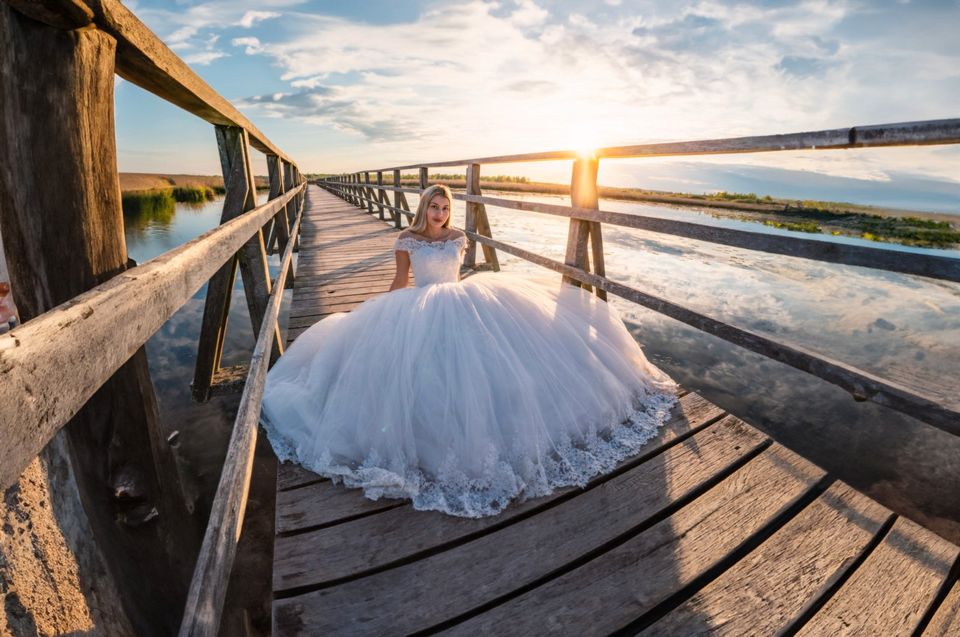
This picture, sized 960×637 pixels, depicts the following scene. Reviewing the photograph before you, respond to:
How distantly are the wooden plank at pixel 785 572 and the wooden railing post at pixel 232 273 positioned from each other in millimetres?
2977

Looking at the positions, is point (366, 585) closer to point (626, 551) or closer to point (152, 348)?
point (626, 551)

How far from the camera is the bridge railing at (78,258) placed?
1.60 feet

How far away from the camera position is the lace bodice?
3.25 metres

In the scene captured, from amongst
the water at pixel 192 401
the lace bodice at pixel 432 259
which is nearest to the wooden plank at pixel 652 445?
the lace bodice at pixel 432 259

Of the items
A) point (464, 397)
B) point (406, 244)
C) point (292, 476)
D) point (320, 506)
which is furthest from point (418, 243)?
point (320, 506)

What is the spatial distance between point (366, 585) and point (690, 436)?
174 centimetres

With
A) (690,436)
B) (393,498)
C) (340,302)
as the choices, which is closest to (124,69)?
(393,498)

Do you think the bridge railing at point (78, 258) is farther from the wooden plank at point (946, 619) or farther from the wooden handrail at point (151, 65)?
the wooden plank at point (946, 619)

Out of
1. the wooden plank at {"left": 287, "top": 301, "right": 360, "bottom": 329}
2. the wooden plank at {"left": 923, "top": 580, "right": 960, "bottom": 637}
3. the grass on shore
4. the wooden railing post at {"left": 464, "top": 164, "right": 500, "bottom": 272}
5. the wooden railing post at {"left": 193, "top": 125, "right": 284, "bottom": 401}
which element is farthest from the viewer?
the grass on shore

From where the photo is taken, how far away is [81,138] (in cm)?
94

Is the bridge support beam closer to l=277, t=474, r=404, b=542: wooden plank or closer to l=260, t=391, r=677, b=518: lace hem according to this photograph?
l=277, t=474, r=404, b=542: wooden plank

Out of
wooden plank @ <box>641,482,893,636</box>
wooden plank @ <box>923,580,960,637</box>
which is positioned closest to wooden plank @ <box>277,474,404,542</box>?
wooden plank @ <box>641,482,893,636</box>

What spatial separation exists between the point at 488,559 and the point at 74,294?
1459mm

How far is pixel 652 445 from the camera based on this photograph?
2.20m
